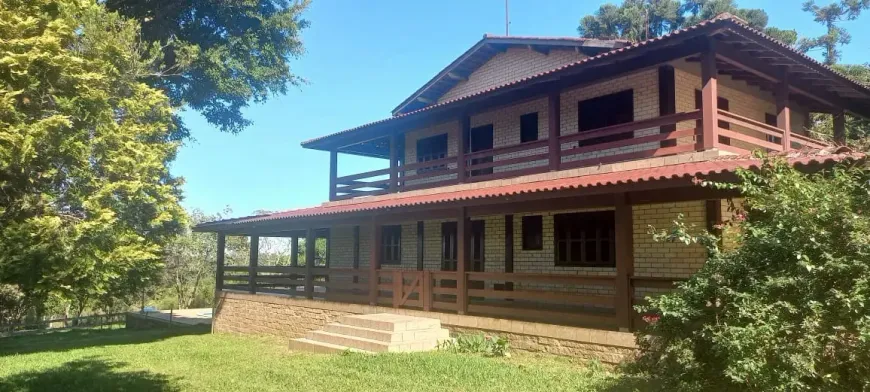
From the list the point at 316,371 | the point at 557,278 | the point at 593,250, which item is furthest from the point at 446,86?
the point at 316,371

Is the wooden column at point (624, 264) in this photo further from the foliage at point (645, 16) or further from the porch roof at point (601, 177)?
the foliage at point (645, 16)

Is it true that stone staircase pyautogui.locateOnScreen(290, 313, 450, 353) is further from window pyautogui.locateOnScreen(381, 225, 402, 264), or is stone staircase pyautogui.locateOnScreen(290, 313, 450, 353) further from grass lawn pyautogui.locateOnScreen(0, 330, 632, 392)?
window pyautogui.locateOnScreen(381, 225, 402, 264)

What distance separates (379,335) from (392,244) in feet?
21.6

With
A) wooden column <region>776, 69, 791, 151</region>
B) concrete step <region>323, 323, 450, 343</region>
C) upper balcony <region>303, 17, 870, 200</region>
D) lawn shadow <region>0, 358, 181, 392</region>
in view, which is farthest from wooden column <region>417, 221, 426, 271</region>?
wooden column <region>776, 69, 791, 151</region>

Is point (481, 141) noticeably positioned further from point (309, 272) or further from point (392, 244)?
point (309, 272)

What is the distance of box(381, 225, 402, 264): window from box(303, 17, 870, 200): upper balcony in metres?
1.51

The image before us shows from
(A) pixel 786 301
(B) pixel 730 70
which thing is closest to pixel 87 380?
(A) pixel 786 301

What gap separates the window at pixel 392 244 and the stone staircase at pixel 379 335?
4.74m

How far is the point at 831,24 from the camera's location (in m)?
34.0

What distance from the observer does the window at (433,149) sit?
16.7 metres

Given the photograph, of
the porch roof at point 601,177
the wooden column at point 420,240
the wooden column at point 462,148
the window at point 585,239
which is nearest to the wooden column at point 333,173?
the porch roof at point 601,177

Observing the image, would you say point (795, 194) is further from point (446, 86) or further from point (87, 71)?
point (446, 86)

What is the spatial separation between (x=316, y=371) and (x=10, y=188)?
5674mm

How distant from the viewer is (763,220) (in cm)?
572
